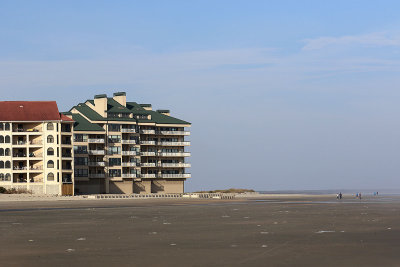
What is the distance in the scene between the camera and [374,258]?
28844 mm

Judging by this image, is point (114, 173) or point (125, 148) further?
point (125, 148)

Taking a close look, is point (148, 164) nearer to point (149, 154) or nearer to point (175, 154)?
point (149, 154)

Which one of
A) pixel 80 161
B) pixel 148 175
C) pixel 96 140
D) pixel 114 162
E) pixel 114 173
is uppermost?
pixel 96 140

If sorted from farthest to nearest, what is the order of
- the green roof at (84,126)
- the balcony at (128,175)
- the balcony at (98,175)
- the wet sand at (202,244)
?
the balcony at (128,175) < the balcony at (98,175) < the green roof at (84,126) < the wet sand at (202,244)

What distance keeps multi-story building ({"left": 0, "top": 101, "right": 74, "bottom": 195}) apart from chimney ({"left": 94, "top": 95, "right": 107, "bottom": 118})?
74.4 ft

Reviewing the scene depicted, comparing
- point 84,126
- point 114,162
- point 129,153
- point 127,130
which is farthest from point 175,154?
point 84,126

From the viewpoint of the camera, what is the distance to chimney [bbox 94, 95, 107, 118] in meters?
183

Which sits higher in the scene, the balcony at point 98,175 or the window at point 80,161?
the window at point 80,161

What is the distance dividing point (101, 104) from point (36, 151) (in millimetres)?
31050

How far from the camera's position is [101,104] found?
184250 millimetres

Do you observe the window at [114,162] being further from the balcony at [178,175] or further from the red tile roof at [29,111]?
the red tile roof at [29,111]

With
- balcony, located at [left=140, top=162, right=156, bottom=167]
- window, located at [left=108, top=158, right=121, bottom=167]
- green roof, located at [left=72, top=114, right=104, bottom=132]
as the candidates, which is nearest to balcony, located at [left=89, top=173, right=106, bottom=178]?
window, located at [left=108, top=158, right=121, bottom=167]

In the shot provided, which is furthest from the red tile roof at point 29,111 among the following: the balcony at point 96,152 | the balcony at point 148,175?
the balcony at point 148,175

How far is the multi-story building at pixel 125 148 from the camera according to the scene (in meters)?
172
